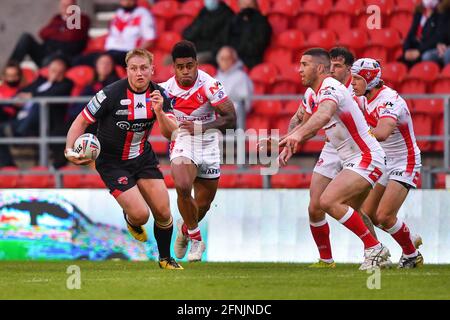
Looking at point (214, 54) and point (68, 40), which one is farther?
point (68, 40)

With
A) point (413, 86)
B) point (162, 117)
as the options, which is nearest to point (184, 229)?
point (162, 117)

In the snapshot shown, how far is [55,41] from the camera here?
70.5 ft

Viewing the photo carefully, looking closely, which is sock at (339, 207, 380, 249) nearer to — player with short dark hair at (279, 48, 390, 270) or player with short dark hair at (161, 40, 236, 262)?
player with short dark hair at (279, 48, 390, 270)

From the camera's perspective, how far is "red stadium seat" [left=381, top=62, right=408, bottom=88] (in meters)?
18.4

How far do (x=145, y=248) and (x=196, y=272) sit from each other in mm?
3742

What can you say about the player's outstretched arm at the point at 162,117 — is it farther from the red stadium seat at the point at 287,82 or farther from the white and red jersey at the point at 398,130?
the red stadium seat at the point at 287,82

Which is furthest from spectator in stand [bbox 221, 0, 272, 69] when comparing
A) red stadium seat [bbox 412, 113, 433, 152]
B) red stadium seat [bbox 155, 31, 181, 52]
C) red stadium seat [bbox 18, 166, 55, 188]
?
red stadium seat [bbox 18, 166, 55, 188]

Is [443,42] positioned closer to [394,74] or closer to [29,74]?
[394,74]

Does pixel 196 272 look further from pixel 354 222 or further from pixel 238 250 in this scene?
pixel 238 250

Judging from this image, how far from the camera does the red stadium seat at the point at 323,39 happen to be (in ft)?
63.4

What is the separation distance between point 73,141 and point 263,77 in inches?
269

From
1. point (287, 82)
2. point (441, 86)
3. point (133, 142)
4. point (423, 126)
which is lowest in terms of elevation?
point (133, 142)

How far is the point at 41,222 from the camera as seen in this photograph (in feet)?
55.0
